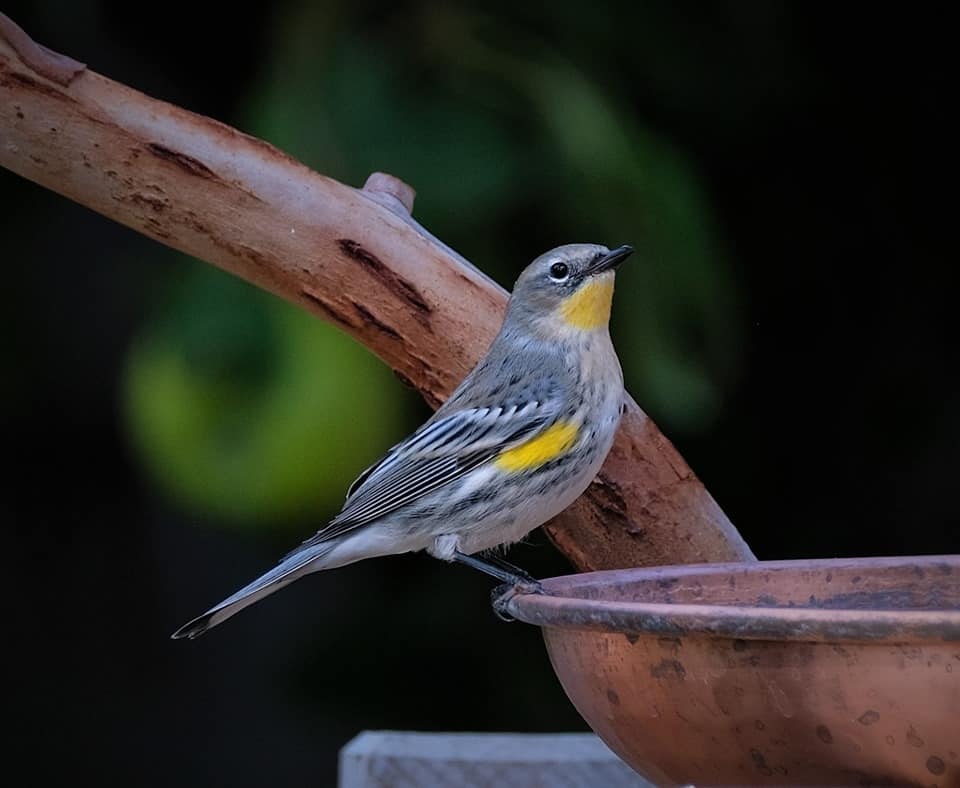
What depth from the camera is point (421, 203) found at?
10.0ft

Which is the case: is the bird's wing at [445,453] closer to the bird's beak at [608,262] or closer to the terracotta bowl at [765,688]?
the bird's beak at [608,262]

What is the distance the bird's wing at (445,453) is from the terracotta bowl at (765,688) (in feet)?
2.93

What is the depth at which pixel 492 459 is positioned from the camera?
2.54 m

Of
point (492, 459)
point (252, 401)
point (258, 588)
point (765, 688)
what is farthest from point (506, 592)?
point (765, 688)

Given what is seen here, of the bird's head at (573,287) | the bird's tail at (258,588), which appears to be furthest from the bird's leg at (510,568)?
the bird's head at (573,287)

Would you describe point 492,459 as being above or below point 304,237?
below

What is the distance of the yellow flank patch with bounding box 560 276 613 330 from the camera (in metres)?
2.72

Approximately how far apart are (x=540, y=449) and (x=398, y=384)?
25.0 inches

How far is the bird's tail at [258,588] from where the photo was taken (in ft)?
7.85

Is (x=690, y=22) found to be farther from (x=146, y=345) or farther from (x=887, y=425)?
(x=146, y=345)

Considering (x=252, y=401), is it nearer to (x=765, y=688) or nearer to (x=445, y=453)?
(x=445, y=453)

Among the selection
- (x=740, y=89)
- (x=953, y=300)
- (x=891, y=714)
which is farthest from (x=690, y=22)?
(x=891, y=714)

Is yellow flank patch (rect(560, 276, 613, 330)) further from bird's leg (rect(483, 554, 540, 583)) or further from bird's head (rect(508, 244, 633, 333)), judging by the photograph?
bird's leg (rect(483, 554, 540, 583))

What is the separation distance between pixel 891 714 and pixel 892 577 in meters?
0.52
